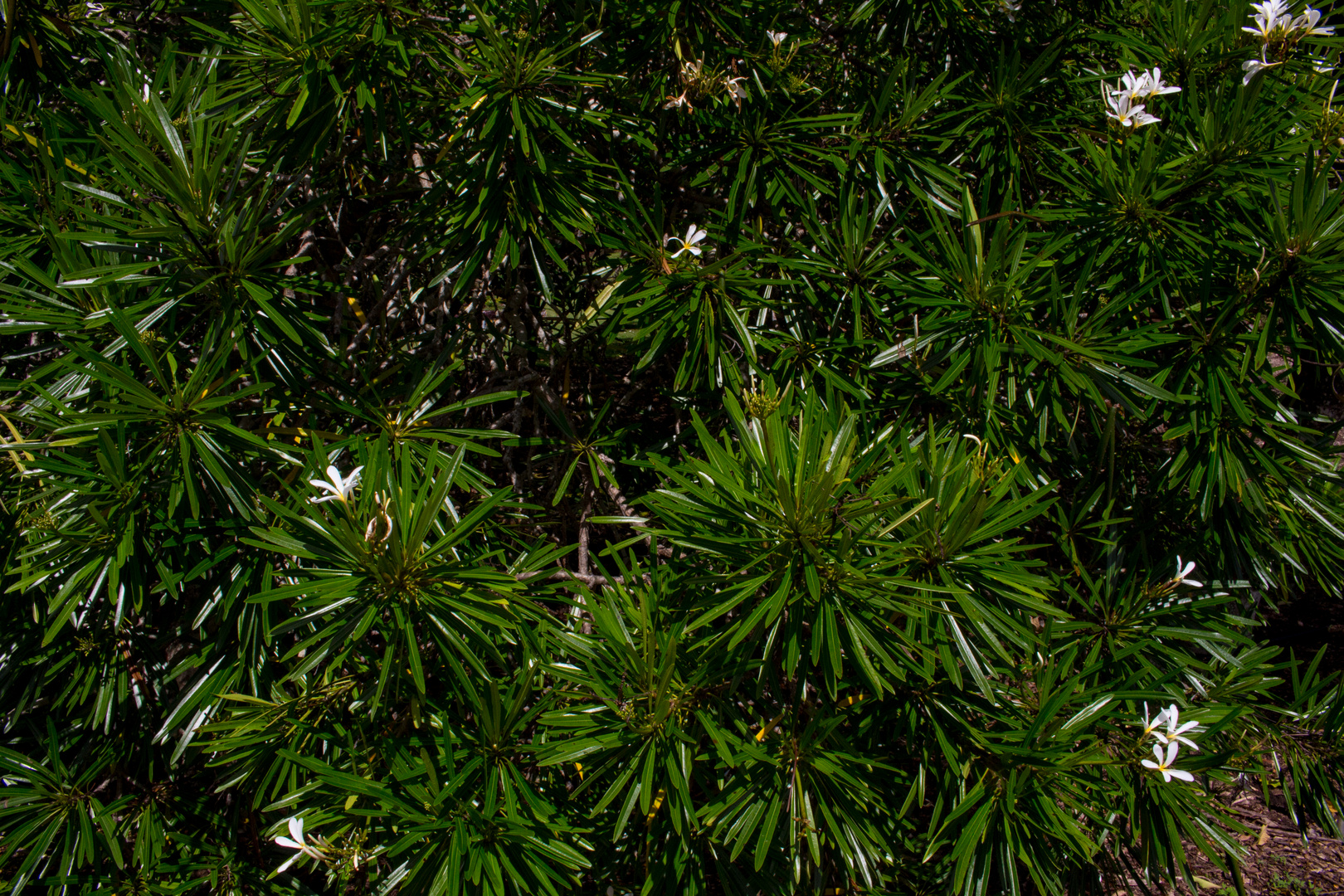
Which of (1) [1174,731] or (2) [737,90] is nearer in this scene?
(1) [1174,731]

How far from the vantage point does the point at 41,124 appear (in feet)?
5.46

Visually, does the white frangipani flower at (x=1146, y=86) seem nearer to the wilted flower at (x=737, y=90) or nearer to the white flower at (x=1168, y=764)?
the wilted flower at (x=737, y=90)

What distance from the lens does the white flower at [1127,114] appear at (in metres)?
1.43

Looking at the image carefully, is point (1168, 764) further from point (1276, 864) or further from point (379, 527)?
point (1276, 864)

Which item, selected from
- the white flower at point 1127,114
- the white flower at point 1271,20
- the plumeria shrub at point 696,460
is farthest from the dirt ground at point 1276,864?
the white flower at point 1271,20

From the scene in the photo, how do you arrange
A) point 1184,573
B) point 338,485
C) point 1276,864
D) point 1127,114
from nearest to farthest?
point 338,485
point 1184,573
point 1127,114
point 1276,864

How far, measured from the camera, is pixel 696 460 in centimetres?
117

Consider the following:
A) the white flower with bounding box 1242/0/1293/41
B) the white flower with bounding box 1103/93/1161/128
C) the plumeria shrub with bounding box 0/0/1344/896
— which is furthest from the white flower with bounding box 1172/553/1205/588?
the white flower with bounding box 1242/0/1293/41

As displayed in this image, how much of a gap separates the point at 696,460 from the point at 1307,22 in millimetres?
1347

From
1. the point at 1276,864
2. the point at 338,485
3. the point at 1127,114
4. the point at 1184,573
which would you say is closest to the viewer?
the point at 338,485

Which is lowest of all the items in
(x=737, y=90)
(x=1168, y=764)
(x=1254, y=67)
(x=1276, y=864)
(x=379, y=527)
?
(x=379, y=527)

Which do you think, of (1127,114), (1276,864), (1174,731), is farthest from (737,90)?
(1276,864)

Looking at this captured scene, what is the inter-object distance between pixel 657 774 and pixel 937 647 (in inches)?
20.0

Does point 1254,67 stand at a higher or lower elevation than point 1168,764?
higher
